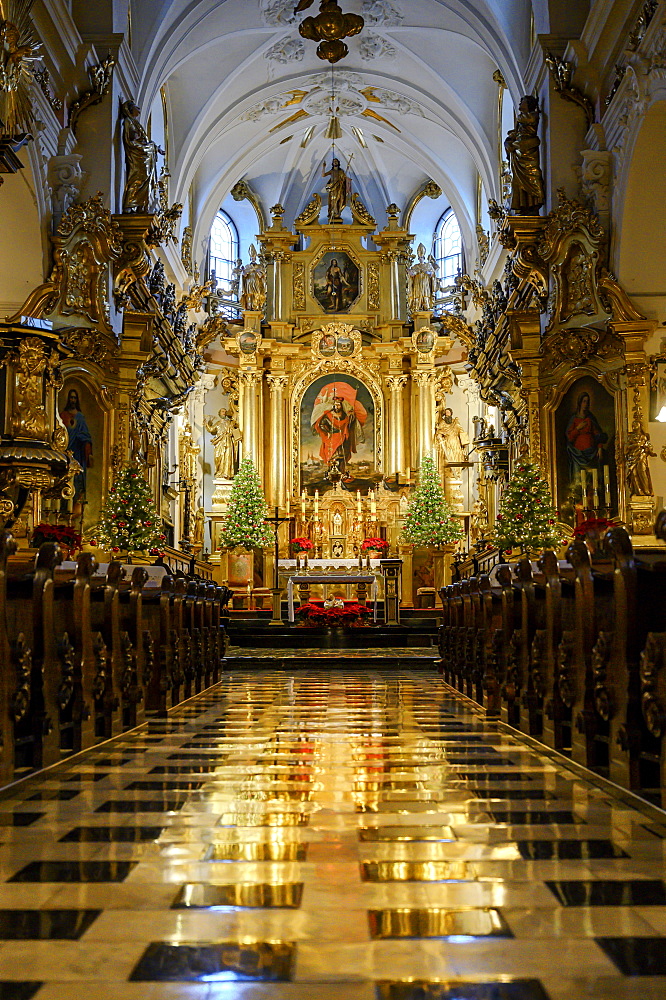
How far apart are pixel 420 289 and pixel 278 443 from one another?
197 inches

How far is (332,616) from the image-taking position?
15938mm

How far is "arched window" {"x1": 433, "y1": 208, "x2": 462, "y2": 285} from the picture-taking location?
86.4 ft

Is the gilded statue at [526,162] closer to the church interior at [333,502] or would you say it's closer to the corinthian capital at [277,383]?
the church interior at [333,502]

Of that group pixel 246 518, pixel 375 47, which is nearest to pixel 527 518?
pixel 246 518

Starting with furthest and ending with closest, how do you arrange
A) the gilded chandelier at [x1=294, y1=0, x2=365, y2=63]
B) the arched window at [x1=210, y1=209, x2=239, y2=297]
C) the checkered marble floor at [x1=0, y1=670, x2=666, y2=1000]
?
the arched window at [x1=210, y1=209, x2=239, y2=297] < the gilded chandelier at [x1=294, y1=0, x2=365, y2=63] < the checkered marble floor at [x1=0, y1=670, x2=666, y2=1000]

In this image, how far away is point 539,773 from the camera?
461cm

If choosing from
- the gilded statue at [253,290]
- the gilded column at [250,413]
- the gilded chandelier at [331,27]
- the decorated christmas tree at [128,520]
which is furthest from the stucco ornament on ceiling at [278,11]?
the decorated christmas tree at [128,520]

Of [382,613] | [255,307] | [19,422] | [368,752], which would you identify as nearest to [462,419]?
[255,307]

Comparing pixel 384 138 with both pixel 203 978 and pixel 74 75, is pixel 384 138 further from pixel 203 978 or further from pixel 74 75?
pixel 203 978

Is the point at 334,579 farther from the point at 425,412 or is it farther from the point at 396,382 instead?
the point at 396,382

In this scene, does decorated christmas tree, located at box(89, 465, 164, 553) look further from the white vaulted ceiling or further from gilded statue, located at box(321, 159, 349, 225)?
gilded statue, located at box(321, 159, 349, 225)

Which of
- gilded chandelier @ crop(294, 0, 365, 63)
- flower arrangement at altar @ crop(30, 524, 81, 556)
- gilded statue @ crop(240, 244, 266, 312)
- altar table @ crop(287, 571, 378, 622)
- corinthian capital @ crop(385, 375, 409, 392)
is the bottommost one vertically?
altar table @ crop(287, 571, 378, 622)

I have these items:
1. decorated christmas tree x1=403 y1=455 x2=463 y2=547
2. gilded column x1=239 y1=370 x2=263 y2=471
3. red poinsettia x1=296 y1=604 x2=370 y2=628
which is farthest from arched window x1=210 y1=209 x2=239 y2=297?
red poinsettia x1=296 y1=604 x2=370 y2=628

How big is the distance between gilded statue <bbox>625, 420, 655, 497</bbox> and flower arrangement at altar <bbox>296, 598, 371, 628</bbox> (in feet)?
16.5
